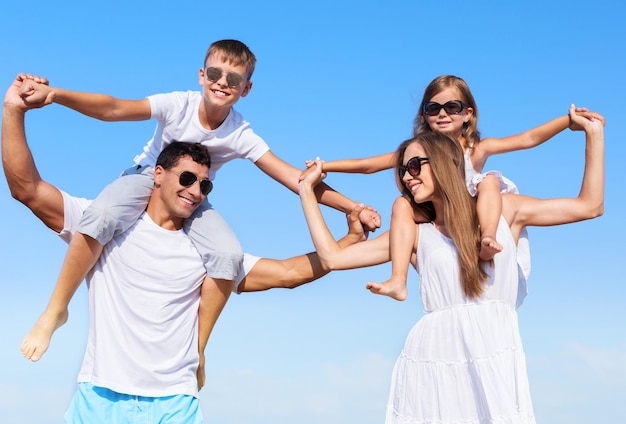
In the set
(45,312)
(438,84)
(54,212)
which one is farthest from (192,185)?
(438,84)

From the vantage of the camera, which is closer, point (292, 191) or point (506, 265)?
point (506, 265)

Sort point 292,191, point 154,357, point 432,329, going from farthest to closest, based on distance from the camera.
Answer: point 292,191 < point 154,357 < point 432,329

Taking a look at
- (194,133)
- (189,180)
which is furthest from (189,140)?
(189,180)

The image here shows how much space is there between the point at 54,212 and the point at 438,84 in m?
3.79

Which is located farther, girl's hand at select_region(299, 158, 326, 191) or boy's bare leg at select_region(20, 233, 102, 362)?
girl's hand at select_region(299, 158, 326, 191)

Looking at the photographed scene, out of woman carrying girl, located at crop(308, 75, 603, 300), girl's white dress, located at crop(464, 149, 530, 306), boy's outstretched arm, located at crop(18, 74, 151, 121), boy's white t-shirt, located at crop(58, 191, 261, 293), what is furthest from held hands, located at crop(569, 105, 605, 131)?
boy's white t-shirt, located at crop(58, 191, 261, 293)

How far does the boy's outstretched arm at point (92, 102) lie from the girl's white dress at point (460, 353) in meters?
2.88

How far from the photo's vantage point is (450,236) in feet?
19.9

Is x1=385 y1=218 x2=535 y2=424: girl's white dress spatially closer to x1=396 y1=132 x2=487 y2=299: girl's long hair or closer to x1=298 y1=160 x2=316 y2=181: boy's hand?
x1=396 y1=132 x2=487 y2=299: girl's long hair

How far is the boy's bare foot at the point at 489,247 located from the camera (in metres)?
5.68

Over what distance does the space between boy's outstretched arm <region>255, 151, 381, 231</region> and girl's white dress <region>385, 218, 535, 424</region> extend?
1.49 meters

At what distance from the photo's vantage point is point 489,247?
18.7 ft

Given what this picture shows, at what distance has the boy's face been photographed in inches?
291

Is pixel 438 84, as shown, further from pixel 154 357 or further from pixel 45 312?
pixel 45 312
